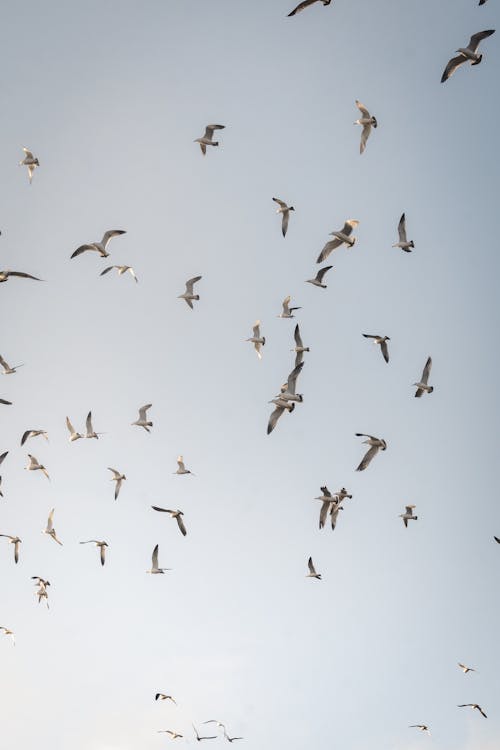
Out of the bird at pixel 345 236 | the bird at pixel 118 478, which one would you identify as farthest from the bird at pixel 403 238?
the bird at pixel 118 478

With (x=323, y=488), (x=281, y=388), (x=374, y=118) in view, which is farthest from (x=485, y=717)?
(x=374, y=118)

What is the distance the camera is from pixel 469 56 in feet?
145

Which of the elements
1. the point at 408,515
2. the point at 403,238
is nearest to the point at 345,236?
the point at 403,238

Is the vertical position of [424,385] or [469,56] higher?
[469,56]

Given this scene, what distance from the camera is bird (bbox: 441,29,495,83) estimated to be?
43156mm

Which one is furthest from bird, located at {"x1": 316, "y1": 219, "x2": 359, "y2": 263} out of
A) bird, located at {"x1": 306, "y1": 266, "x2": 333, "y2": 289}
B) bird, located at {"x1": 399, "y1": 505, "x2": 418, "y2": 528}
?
bird, located at {"x1": 399, "y1": 505, "x2": 418, "y2": 528}

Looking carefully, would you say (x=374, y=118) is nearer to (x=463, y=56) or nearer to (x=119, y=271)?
(x=463, y=56)

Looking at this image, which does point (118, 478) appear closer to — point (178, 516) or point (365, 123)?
point (178, 516)

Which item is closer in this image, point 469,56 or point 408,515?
point 469,56

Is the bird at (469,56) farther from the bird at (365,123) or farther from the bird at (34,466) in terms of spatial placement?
the bird at (34,466)

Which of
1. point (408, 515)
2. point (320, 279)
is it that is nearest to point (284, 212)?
point (320, 279)

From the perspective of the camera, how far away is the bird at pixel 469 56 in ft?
142

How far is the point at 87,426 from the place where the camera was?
5619cm

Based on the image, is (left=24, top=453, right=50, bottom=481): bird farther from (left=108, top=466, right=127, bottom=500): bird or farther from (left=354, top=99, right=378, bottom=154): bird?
(left=354, top=99, right=378, bottom=154): bird
